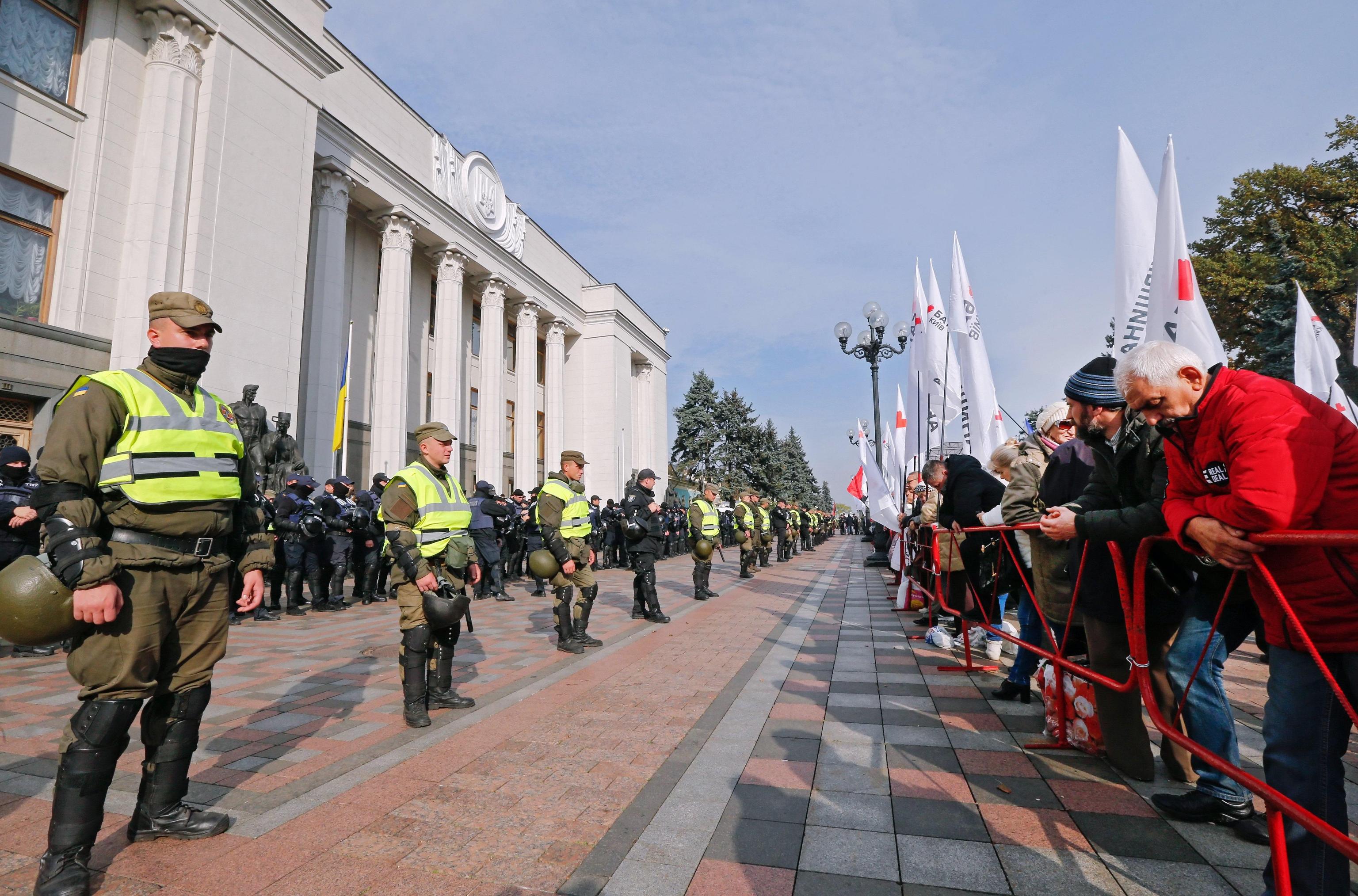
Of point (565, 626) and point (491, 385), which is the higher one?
point (491, 385)

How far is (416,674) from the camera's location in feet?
14.5

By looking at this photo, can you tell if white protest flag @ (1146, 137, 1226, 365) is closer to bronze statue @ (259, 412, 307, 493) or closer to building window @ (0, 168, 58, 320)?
bronze statue @ (259, 412, 307, 493)

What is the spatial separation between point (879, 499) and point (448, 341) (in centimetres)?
1969

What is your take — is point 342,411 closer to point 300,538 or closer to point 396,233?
point 300,538

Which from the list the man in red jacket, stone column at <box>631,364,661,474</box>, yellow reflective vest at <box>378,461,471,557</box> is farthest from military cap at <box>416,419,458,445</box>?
stone column at <box>631,364,661,474</box>

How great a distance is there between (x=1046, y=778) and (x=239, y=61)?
20.7 meters

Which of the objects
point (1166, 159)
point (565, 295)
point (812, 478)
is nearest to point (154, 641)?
point (1166, 159)

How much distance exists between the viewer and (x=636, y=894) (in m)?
2.36

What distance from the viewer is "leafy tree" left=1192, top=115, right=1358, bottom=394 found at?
20.8 m

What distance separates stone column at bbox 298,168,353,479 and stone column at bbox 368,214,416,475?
1.87 m

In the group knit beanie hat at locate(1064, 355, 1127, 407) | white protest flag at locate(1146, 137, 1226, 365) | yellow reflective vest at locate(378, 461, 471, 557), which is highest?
white protest flag at locate(1146, 137, 1226, 365)

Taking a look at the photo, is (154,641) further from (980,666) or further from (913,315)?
(913,315)

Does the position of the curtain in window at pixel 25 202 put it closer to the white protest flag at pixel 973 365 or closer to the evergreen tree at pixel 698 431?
the white protest flag at pixel 973 365

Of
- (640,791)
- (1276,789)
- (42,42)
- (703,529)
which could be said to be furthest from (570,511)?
(42,42)
